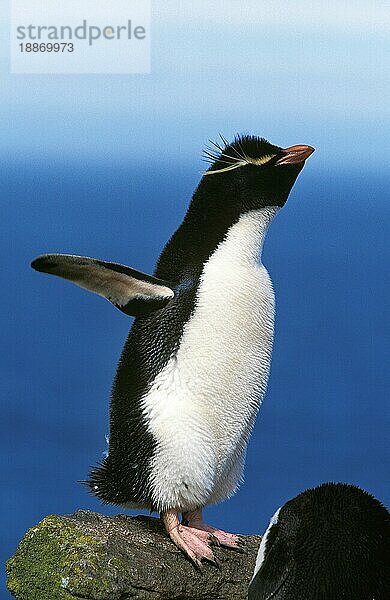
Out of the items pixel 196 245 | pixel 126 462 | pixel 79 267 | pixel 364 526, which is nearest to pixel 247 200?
pixel 196 245

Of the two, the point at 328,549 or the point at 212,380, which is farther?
the point at 212,380

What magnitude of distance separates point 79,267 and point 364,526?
740 mm

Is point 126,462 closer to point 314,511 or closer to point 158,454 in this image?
point 158,454

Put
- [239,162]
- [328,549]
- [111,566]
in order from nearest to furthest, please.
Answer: [328,549] < [111,566] < [239,162]

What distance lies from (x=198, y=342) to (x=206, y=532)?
15.7 inches

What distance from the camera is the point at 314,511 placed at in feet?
8.45

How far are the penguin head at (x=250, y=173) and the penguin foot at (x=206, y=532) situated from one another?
61 centimetres

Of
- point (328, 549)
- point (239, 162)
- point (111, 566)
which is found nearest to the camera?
point (328, 549)

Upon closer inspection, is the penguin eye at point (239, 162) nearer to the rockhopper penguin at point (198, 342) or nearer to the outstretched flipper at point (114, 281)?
the rockhopper penguin at point (198, 342)

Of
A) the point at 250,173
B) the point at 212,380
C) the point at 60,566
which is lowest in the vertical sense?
the point at 60,566

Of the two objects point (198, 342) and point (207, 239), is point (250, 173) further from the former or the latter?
point (198, 342)

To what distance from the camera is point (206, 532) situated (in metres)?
3.12

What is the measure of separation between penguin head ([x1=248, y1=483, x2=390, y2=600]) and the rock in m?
0.38

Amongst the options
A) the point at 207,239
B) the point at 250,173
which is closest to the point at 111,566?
the point at 207,239
